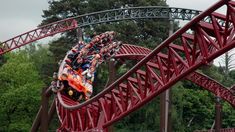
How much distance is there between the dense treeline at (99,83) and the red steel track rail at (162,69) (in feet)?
46.7

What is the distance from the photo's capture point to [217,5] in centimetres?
539

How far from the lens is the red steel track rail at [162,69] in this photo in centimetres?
561

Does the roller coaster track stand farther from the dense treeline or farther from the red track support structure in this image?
the dense treeline

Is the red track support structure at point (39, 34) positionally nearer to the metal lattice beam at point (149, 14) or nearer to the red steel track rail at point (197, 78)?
the metal lattice beam at point (149, 14)

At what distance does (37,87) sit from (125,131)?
17.8ft

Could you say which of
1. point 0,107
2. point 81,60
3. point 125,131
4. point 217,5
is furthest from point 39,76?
point 217,5

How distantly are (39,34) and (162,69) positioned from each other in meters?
11.4

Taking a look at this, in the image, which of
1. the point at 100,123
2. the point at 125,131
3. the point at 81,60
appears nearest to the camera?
the point at 100,123

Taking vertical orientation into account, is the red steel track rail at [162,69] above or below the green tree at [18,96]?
below

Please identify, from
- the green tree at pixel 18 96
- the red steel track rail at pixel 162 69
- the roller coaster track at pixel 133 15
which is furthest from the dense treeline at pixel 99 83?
the red steel track rail at pixel 162 69

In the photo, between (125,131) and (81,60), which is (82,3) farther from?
(81,60)

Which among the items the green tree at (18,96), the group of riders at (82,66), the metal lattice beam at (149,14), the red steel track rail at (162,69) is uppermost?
the metal lattice beam at (149,14)

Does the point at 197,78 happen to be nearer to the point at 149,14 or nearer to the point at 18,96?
the point at 149,14

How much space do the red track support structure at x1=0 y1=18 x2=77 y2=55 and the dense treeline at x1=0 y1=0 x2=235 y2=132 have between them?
653 cm
